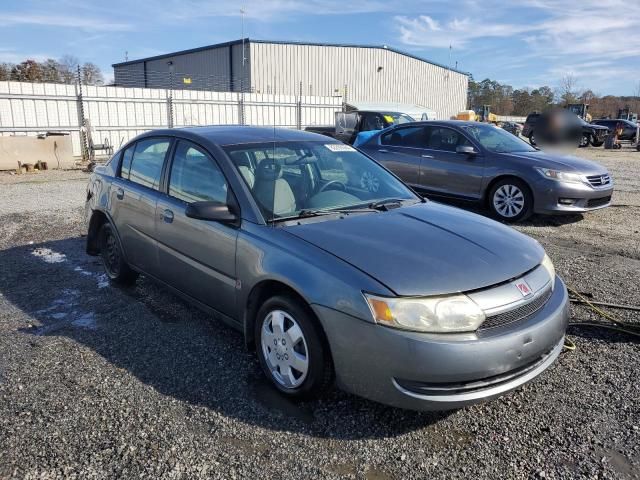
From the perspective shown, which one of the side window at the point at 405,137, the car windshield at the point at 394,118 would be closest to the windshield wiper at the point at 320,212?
the side window at the point at 405,137

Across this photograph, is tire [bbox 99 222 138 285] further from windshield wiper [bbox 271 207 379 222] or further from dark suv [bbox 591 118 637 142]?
dark suv [bbox 591 118 637 142]

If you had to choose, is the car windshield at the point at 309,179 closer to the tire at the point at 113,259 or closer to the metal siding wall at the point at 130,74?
the tire at the point at 113,259

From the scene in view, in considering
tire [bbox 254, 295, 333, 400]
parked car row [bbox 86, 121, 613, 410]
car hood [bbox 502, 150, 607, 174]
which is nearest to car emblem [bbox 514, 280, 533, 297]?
parked car row [bbox 86, 121, 613, 410]

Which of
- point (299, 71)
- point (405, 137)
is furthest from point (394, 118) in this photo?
point (299, 71)

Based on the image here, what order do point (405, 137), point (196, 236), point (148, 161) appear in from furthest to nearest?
point (405, 137) → point (148, 161) → point (196, 236)

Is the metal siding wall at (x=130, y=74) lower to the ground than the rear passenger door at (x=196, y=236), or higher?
higher

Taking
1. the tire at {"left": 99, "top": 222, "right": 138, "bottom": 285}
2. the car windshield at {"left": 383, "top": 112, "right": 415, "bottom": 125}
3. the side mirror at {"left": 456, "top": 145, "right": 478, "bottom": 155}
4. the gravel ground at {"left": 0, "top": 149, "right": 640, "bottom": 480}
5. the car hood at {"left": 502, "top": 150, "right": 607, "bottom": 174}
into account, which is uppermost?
the car windshield at {"left": 383, "top": 112, "right": 415, "bottom": 125}

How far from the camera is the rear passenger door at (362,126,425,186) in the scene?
8.84 meters

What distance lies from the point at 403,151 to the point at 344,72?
31.4 meters

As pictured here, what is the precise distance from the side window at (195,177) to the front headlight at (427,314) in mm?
1475

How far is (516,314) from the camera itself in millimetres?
2674

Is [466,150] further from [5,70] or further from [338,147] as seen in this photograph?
[5,70]

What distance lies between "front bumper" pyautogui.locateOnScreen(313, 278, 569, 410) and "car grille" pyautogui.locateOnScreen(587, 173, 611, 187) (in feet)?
18.8

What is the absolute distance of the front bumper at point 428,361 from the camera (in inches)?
96.9
